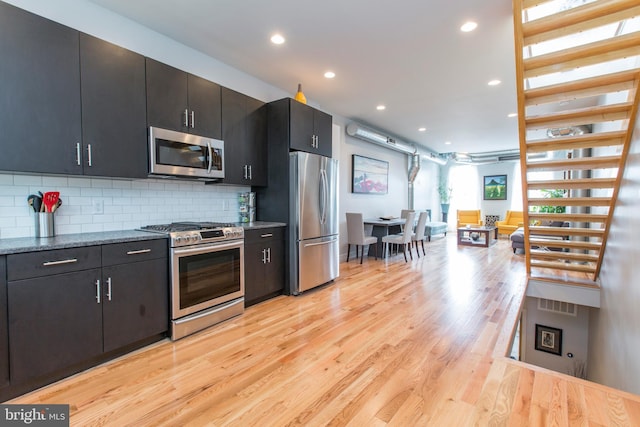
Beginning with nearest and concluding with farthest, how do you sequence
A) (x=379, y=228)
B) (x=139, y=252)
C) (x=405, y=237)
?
(x=139, y=252)
(x=405, y=237)
(x=379, y=228)

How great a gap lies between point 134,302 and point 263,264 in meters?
1.36

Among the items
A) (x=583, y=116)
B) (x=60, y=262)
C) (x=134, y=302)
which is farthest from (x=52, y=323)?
(x=583, y=116)

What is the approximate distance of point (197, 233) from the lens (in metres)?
2.60

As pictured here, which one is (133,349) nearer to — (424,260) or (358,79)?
(358,79)

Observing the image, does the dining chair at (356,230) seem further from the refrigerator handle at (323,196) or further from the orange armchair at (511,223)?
the orange armchair at (511,223)

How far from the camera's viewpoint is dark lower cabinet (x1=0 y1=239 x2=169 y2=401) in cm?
174

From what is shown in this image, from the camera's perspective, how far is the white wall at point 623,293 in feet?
7.82

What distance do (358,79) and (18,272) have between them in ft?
12.9

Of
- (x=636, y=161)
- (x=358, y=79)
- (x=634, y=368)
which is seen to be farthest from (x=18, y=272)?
(x=636, y=161)

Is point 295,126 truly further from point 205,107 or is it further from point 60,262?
point 60,262

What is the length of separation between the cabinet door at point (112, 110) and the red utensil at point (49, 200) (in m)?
0.33

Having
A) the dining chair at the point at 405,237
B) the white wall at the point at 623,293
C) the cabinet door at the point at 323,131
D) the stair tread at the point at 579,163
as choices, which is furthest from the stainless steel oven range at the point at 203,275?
the dining chair at the point at 405,237

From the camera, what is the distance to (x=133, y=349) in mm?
2322

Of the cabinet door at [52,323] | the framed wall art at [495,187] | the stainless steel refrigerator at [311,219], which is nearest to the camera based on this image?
the cabinet door at [52,323]
